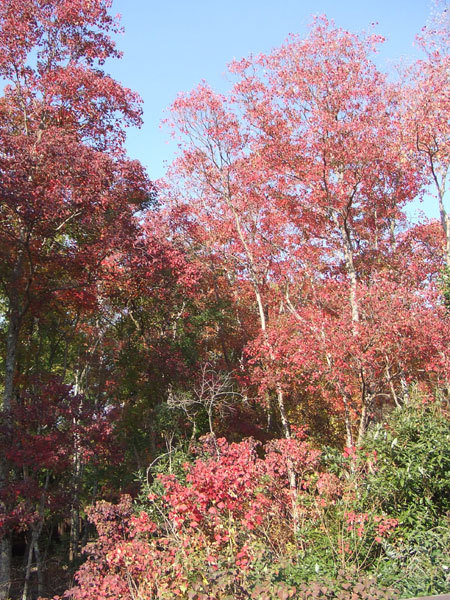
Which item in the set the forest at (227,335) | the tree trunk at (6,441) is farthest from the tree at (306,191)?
the tree trunk at (6,441)

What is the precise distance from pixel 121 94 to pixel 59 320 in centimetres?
611

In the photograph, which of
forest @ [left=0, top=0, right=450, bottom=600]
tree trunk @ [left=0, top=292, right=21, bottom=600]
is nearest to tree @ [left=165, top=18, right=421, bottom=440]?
forest @ [left=0, top=0, right=450, bottom=600]

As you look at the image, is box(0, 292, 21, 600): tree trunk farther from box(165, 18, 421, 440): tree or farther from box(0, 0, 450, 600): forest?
box(165, 18, 421, 440): tree

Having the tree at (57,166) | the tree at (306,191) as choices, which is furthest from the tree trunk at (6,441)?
the tree at (306,191)

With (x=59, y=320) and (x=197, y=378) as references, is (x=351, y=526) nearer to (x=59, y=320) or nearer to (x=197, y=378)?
(x=197, y=378)

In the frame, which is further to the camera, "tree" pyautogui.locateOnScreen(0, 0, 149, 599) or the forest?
"tree" pyautogui.locateOnScreen(0, 0, 149, 599)

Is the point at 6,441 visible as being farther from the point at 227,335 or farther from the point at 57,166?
the point at 227,335

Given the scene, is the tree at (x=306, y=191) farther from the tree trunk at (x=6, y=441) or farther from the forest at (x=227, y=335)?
the tree trunk at (x=6, y=441)

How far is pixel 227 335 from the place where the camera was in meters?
14.5

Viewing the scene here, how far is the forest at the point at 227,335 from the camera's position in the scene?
16.7ft

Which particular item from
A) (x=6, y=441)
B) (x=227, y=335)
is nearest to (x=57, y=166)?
(x=6, y=441)

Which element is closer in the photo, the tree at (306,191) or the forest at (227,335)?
the forest at (227,335)

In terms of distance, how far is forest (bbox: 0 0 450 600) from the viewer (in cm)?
508

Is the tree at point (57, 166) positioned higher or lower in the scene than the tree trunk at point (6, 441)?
higher
